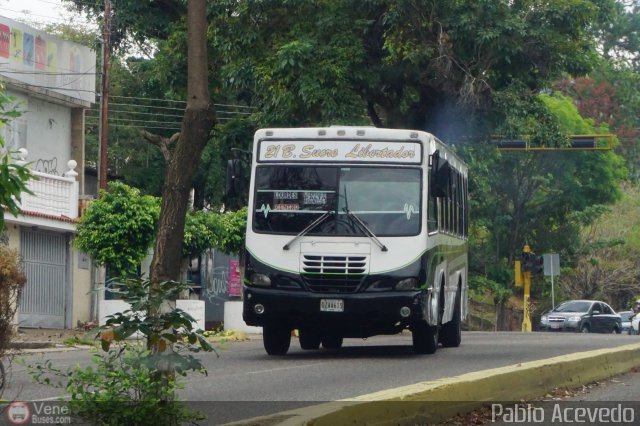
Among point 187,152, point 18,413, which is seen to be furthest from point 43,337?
point 18,413

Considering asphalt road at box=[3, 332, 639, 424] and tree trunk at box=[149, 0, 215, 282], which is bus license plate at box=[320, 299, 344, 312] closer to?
asphalt road at box=[3, 332, 639, 424]

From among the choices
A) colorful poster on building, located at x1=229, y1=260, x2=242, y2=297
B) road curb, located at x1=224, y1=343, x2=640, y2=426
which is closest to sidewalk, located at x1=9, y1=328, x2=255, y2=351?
colorful poster on building, located at x1=229, y1=260, x2=242, y2=297

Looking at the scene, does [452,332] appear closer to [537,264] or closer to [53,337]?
[53,337]

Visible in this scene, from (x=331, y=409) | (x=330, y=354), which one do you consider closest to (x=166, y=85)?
(x=330, y=354)

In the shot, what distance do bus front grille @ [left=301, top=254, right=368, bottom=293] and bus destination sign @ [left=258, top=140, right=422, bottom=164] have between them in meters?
1.43

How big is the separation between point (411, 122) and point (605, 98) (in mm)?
37567

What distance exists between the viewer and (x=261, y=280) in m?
17.6

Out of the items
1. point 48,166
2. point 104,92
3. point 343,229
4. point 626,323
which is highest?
point 104,92

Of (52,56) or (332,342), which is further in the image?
(52,56)

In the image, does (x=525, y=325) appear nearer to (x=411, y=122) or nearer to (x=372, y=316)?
(x=411, y=122)

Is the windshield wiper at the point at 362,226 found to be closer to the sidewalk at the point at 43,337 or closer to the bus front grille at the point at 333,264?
the bus front grille at the point at 333,264

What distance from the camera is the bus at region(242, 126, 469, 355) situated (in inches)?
685

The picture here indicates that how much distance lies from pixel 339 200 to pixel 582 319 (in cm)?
2865

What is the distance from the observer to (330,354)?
19.7 meters
